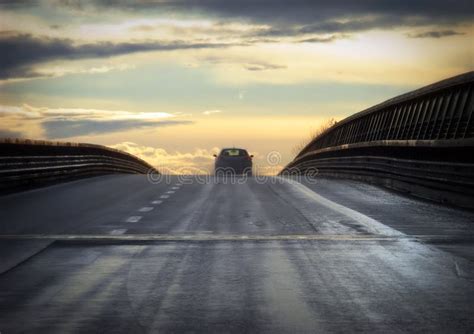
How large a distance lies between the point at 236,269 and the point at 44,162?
19567mm

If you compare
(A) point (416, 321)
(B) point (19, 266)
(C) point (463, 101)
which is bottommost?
(B) point (19, 266)

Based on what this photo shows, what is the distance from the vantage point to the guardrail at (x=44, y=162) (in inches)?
951

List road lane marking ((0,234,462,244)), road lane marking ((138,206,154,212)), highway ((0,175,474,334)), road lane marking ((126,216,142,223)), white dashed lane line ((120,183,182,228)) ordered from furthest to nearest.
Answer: road lane marking ((138,206,154,212)), road lane marking ((126,216,142,223)), white dashed lane line ((120,183,182,228)), road lane marking ((0,234,462,244)), highway ((0,175,474,334))

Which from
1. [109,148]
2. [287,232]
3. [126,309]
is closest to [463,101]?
[287,232]

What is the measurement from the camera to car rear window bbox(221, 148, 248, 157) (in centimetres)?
4906

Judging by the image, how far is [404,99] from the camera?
32000 mm

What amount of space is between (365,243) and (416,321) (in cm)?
533

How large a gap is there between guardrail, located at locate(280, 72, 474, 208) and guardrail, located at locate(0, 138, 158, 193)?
1033 centimetres

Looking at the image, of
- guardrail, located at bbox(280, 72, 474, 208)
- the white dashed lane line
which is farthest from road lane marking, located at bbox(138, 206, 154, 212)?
guardrail, located at bbox(280, 72, 474, 208)

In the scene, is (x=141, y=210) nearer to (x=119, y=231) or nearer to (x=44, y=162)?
(x=119, y=231)

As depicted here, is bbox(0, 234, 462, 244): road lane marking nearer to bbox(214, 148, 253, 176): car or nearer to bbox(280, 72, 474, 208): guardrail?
bbox(280, 72, 474, 208): guardrail

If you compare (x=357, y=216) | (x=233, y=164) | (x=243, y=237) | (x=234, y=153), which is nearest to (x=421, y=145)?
(x=357, y=216)

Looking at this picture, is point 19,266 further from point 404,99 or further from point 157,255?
point 404,99

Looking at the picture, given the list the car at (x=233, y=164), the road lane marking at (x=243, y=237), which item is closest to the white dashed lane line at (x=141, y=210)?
the road lane marking at (x=243, y=237)
